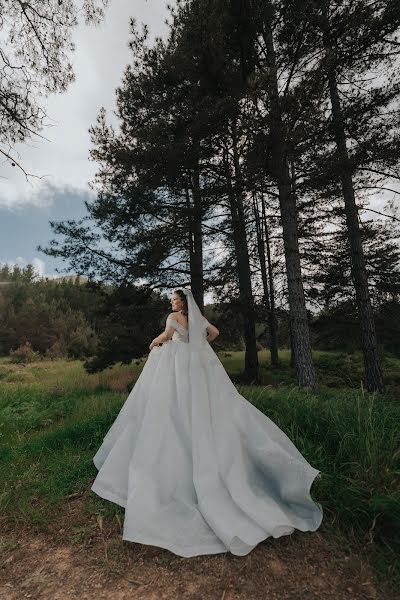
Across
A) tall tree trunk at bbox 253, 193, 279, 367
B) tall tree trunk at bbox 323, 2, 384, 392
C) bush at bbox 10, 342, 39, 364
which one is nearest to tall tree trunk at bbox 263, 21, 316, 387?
tall tree trunk at bbox 323, 2, 384, 392

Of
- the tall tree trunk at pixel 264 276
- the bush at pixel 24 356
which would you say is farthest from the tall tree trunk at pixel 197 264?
the bush at pixel 24 356

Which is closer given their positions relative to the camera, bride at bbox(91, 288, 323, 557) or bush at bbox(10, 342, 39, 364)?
bride at bbox(91, 288, 323, 557)

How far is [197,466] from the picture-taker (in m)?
3.08

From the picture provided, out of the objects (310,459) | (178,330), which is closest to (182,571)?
(310,459)

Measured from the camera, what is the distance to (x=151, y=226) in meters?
11.5

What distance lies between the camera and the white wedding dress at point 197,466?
2.62 metres

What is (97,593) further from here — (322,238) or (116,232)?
(322,238)

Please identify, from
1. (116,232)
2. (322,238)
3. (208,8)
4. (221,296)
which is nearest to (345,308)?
(322,238)

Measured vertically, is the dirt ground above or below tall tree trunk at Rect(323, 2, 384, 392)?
below

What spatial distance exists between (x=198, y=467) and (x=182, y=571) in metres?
0.80

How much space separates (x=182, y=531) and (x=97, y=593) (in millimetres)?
710

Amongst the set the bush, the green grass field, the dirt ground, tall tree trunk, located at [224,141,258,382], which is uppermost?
tall tree trunk, located at [224,141,258,382]

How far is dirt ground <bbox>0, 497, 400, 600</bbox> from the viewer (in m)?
2.19

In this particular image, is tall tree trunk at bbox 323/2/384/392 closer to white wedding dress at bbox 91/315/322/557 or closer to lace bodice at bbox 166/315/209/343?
white wedding dress at bbox 91/315/322/557
